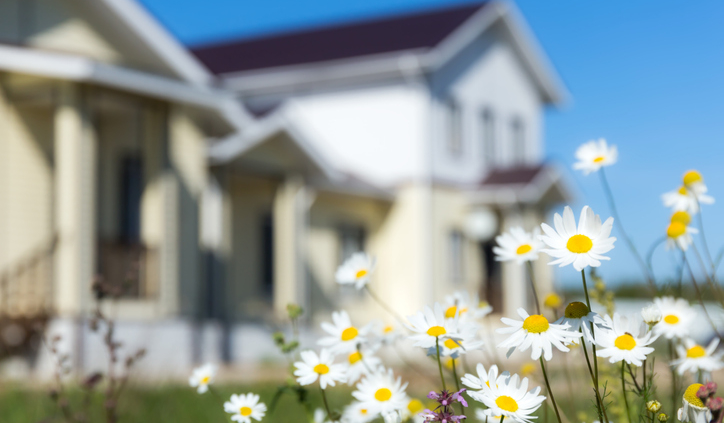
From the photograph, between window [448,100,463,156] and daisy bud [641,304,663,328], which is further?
window [448,100,463,156]

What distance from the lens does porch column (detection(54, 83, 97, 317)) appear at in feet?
35.5

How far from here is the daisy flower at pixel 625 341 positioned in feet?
5.65

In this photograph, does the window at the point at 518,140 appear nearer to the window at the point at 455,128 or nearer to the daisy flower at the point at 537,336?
Result: the window at the point at 455,128

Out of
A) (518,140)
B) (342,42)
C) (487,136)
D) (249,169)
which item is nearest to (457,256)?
(487,136)

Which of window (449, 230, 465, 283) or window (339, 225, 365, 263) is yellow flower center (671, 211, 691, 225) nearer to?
window (339, 225, 365, 263)

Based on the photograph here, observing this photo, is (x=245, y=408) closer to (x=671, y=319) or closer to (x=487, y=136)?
(x=671, y=319)

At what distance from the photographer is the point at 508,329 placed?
1.67 m

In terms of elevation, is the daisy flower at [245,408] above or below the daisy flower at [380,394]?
below

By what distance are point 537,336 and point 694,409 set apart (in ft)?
1.05

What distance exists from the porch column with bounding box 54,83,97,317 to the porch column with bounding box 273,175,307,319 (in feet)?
14.6

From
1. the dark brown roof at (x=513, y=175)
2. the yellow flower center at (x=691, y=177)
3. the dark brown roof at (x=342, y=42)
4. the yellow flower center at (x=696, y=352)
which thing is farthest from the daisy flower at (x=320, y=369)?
the dark brown roof at (x=513, y=175)

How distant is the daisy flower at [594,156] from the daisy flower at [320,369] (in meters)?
1.02

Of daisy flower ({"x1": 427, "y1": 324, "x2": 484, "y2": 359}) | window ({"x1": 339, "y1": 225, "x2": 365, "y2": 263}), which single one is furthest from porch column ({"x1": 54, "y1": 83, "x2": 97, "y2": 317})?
daisy flower ({"x1": 427, "y1": 324, "x2": 484, "y2": 359})

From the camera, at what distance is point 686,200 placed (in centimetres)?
254
